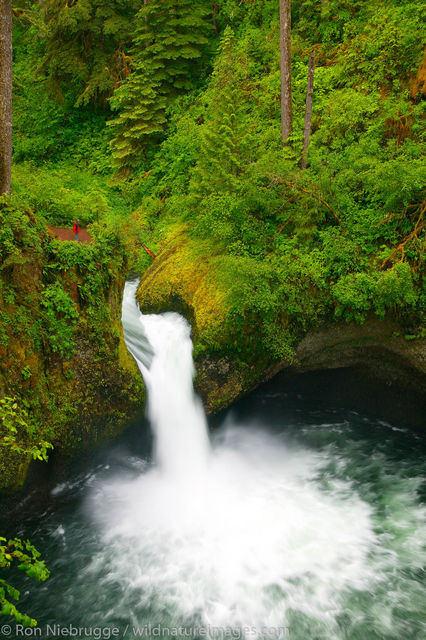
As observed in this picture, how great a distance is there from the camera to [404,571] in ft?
18.4

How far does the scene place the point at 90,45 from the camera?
1730 cm

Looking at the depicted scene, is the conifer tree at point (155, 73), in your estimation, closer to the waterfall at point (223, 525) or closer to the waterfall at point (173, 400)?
the waterfall at point (223, 525)

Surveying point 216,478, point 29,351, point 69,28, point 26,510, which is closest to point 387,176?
point 216,478

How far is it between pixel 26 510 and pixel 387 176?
8863 mm

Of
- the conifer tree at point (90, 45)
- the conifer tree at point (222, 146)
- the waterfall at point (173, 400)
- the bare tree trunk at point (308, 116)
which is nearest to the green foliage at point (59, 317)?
the waterfall at point (173, 400)

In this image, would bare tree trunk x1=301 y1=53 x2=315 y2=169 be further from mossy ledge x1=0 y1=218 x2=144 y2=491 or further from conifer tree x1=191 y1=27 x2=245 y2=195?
mossy ledge x1=0 y1=218 x2=144 y2=491

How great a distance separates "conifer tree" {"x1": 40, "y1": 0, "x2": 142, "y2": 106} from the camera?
1625 centimetres

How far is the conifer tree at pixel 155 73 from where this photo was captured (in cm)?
1505

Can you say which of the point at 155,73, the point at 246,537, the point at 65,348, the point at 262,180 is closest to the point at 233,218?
the point at 262,180

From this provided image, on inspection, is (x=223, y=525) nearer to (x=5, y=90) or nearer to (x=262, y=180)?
(x=262, y=180)

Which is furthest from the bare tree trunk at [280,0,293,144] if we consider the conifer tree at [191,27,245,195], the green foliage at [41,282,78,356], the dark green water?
the dark green water

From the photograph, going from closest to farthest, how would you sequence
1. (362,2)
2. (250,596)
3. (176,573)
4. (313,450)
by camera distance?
(250,596)
(176,573)
(313,450)
(362,2)

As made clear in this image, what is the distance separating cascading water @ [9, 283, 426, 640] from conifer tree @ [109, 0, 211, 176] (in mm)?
9367

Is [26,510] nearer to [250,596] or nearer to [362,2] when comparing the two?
[250,596]
